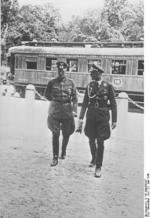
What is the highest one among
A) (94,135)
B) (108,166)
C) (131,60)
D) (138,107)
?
(131,60)

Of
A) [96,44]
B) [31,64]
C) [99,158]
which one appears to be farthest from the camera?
[31,64]

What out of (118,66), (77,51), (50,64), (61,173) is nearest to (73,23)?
(77,51)

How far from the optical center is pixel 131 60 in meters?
2.22

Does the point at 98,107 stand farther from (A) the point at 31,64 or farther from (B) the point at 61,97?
(A) the point at 31,64

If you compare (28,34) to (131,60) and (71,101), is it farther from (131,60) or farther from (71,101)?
(131,60)

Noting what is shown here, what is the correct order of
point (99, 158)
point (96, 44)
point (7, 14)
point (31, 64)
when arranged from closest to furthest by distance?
point (99, 158)
point (96, 44)
point (7, 14)
point (31, 64)

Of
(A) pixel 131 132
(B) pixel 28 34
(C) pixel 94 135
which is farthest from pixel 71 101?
(B) pixel 28 34

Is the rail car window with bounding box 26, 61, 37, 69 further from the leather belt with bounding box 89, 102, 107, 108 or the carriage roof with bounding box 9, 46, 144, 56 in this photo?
the leather belt with bounding box 89, 102, 107, 108

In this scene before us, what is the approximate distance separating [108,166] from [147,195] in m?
0.28

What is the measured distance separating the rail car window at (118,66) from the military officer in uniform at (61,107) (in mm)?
283

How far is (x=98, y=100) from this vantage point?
2.25 meters

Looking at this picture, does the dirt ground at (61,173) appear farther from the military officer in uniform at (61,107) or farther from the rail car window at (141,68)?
the rail car window at (141,68)

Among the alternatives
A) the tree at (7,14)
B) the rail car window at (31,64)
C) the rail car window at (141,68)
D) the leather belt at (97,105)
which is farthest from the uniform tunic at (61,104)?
the tree at (7,14)

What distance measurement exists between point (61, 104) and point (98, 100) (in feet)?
0.76
